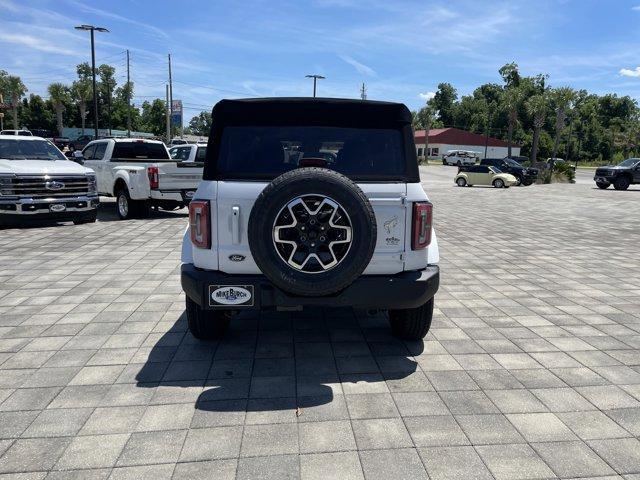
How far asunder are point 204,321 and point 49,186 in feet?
26.6

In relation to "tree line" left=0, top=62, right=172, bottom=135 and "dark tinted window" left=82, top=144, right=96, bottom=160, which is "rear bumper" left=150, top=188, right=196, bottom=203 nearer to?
"dark tinted window" left=82, top=144, right=96, bottom=160

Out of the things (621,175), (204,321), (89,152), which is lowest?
(204,321)

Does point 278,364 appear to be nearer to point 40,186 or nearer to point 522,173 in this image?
point 40,186

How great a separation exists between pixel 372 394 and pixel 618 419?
66.7 inches

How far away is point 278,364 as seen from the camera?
416 centimetres

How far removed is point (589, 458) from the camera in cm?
291

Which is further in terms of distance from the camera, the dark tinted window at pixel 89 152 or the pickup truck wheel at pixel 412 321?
the dark tinted window at pixel 89 152

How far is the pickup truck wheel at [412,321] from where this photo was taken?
4461 millimetres

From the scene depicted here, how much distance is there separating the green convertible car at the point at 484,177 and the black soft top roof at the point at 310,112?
2786 cm

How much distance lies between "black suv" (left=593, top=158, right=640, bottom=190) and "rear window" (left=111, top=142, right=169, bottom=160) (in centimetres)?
2594

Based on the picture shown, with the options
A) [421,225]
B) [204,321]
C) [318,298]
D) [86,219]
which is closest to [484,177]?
[86,219]

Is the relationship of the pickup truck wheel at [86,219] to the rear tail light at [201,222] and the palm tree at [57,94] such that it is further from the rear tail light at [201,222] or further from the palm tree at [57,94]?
the palm tree at [57,94]

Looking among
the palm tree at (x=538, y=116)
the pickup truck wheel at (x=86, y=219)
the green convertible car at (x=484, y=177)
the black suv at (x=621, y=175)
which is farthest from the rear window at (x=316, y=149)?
the palm tree at (x=538, y=116)

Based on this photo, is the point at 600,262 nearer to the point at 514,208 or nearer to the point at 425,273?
the point at 425,273
